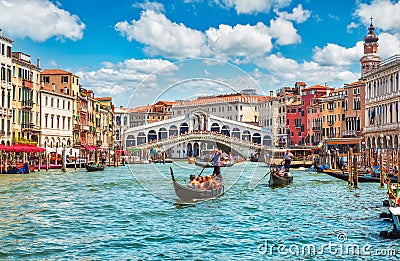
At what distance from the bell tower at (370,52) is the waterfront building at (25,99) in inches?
736

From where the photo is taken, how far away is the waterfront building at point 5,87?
23062mm

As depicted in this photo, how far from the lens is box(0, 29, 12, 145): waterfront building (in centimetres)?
2306

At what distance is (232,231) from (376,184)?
9029mm

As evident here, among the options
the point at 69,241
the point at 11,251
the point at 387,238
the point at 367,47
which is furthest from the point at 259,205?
the point at 367,47

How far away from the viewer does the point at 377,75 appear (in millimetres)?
28578

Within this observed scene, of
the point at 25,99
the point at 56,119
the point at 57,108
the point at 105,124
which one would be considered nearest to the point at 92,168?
the point at 25,99

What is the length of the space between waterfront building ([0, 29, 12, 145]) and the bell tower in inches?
801

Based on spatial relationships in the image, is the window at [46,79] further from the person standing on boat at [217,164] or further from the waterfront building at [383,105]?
the person standing on boat at [217,164]

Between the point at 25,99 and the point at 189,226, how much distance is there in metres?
18.9

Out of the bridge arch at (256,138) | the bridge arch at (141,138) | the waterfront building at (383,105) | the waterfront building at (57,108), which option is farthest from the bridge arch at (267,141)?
the waterfront building at (57,108)

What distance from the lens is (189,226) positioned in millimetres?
8453

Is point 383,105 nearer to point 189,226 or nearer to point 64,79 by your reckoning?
point 64,79

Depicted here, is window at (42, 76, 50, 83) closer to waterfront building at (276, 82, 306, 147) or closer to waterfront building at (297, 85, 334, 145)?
waterfront building at (297, 85, 334, 145)

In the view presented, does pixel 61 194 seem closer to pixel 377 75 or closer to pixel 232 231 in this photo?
pixel 232 231
